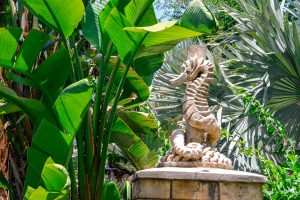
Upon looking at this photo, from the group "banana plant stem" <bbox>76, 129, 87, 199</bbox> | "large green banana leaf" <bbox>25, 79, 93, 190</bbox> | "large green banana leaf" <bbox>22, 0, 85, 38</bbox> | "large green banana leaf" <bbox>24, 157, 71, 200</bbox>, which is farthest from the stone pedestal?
"large green banana leaf" <bbox>22, 0, 85, 38</bbox>

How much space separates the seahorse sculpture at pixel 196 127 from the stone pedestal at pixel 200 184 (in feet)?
0.53

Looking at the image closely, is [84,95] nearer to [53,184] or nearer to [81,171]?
[53,184]

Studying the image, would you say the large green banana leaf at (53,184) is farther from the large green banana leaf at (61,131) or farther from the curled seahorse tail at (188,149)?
the curled seahorse tail at (188,149)

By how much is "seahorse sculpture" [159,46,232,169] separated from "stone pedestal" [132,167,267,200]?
161 millimetres

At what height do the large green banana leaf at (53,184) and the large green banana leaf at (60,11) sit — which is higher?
the large green banana leaf at (60,11)

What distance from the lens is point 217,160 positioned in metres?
4.78

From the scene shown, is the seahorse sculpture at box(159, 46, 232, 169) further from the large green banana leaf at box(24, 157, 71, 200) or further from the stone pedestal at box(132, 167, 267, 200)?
the large green banana leaf at box(24, 157, 71, 200)

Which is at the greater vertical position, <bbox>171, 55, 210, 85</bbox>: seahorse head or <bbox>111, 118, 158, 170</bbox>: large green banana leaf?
<bbox>171, 55, 210, 85</bbox>: seahorse head

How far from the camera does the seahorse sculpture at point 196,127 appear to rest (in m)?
4.77

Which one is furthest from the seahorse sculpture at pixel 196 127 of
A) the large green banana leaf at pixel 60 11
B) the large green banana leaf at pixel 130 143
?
the large green banana leaf at pixel 130 143

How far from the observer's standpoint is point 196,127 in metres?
4.98

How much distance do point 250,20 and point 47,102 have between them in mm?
4642

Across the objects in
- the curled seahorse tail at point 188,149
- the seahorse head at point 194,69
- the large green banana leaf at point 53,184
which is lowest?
the large green banana leaf at point 53,184

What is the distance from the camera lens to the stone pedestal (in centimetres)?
453
